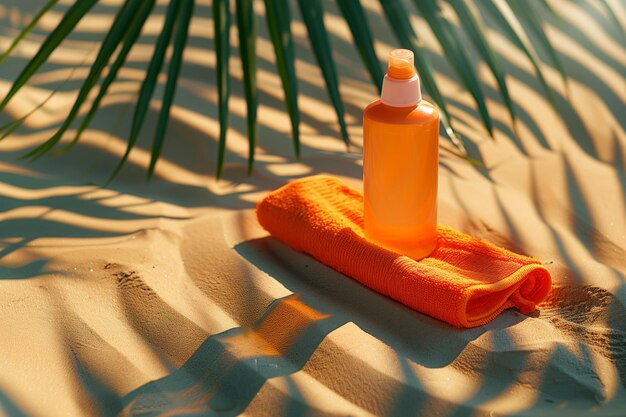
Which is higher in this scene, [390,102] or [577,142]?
[390,102]

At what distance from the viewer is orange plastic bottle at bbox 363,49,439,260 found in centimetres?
136

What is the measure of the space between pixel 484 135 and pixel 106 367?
39.0 inches

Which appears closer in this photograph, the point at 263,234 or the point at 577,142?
the point at 263,234

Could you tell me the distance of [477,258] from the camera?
142 centimetres

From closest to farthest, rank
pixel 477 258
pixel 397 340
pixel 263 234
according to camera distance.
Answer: pixel 397 340, pixel 477 258, pixel 263 234

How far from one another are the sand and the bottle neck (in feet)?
0.93

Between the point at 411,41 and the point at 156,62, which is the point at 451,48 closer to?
the point at 411,41

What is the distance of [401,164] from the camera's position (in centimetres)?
141

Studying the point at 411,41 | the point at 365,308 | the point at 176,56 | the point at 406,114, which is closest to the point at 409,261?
the point at 365,308

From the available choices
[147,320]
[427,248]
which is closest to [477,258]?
[427,248]

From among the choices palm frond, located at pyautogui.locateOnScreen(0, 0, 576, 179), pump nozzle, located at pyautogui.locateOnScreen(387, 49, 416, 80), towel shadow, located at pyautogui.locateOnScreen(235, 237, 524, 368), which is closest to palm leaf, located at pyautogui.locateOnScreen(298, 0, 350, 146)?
palm frond, located at pyautogui.locateOnScreen(0, 0, 576, 179)

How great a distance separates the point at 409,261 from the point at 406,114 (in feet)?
0.69

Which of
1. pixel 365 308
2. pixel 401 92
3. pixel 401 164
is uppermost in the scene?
pixel 401 92

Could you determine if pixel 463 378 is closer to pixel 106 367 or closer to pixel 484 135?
pixel 106 367
